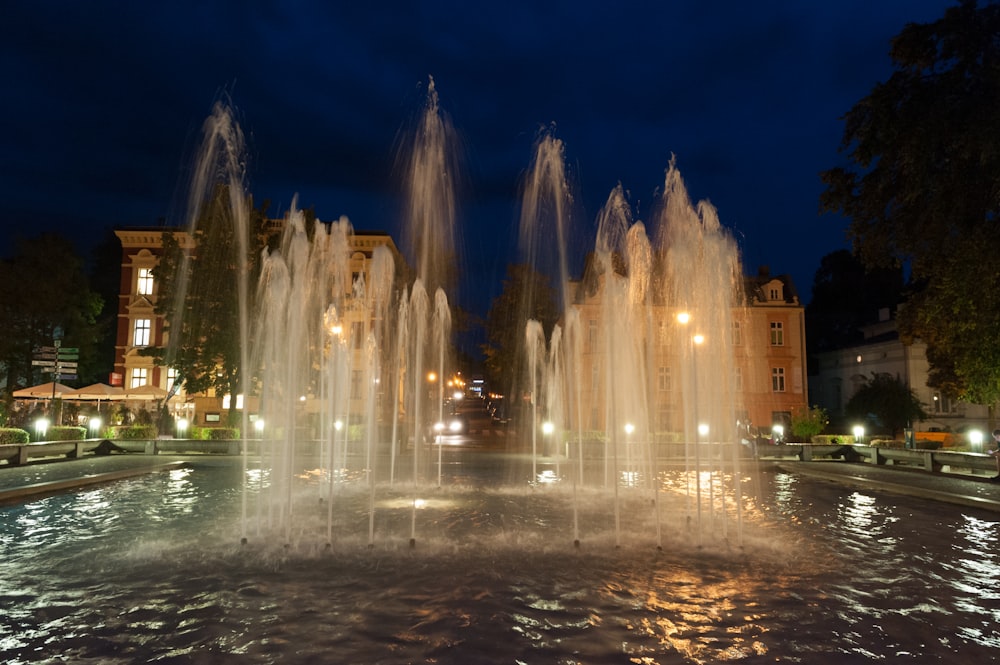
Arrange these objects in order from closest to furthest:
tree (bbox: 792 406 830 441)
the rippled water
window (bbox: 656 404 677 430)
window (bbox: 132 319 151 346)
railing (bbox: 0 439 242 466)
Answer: the rippled water < railing (bbox: 0 439 242 466) < tree (bbox: 792 406 830 441) < window (bbox: 656 404 677 430) < window (bbox: 132 319 151 346)

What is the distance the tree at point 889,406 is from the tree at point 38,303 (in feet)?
182

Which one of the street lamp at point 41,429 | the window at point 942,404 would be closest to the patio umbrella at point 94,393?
the street lamp at point 41,429

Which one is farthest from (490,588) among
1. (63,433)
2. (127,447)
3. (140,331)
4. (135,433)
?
(140,331)

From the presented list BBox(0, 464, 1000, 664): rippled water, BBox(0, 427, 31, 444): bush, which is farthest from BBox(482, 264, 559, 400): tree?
BBox(0, 464, 1000, 664): rippled water

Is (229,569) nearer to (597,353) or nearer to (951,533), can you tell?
(951,533)

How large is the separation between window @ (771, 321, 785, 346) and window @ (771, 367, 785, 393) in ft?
6.52

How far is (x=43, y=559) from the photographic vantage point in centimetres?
983

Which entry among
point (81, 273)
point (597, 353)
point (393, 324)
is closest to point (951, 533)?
point (597, 353)

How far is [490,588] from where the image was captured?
847 cm

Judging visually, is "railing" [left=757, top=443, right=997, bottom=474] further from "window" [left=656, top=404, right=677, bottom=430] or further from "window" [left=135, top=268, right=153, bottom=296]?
"window" [left=135, top=268, right=153, bottom=296]

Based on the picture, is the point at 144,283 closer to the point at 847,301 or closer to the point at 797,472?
the point at 797,472

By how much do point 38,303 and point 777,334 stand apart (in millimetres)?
53119

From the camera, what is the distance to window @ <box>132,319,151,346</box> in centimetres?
5275

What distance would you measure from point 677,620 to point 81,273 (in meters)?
57.3
